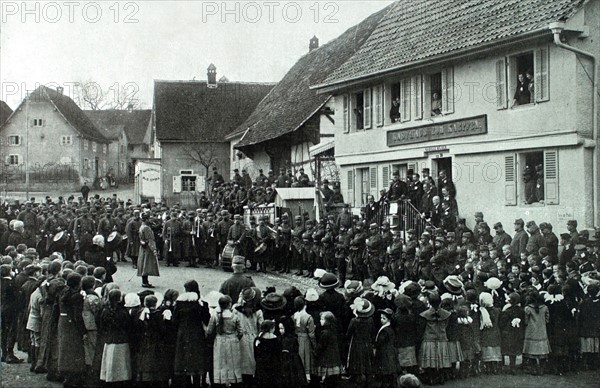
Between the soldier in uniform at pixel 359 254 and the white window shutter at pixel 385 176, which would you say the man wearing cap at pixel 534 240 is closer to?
the soldier in uniform at pixel 359 254

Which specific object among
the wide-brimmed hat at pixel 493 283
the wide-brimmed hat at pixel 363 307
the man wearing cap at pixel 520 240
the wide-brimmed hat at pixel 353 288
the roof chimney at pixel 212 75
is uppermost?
the roof chimney at pixel 212 75

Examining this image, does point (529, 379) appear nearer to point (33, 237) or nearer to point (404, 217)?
point (404, 217)

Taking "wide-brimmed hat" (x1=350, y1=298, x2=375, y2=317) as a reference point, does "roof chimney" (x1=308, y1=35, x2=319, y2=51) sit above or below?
above

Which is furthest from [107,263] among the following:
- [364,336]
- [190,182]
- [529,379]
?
[190,182]

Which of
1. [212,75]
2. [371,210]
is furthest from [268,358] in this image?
[212,75]

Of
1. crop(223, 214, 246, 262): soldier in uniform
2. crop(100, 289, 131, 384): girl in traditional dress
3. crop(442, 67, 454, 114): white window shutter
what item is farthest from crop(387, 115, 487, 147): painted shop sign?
crop(100, 289, 131, 384): girl in traditional dress

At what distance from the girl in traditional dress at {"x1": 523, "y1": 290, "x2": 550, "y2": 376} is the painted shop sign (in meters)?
8.51

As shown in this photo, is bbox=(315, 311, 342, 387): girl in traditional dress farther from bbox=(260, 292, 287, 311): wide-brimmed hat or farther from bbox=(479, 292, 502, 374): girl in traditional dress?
bbox=(479, 292, 502, 374): girl in traditional dress

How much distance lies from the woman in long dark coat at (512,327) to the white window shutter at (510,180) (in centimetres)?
734

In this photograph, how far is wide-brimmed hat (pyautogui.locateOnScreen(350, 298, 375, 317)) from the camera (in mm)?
9180

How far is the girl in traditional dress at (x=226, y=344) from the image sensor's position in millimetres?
8828

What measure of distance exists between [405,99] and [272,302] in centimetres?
1335

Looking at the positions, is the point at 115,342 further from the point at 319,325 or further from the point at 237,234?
the point at 237,234

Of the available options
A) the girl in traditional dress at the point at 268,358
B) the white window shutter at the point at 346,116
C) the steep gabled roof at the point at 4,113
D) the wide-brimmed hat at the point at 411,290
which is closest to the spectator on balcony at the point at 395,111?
the white window shutter at the point at 346,116
